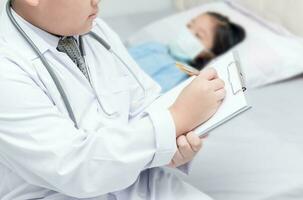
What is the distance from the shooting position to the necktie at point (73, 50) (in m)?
1.01

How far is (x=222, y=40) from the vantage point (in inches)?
78.7

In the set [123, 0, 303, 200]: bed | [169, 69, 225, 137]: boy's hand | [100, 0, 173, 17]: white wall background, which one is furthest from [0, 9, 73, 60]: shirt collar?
[100, 0, 173, 17]: white wall background

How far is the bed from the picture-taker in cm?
115

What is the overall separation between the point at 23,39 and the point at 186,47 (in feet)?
3.70

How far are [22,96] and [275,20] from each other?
1.37m

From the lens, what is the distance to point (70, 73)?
0.99 metres

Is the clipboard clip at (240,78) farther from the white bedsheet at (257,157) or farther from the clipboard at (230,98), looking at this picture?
the white bedsheet at (257,157)

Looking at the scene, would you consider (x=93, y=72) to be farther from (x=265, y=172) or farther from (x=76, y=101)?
(x=265, y=172)

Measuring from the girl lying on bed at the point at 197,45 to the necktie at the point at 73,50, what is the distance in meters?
0.85

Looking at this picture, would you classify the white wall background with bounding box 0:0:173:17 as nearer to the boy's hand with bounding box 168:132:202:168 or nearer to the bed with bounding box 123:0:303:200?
the bed with bounding box 123:0:303:200

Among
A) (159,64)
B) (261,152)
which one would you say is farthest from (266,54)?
(261,152)

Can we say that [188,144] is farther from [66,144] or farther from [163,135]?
[66,144]

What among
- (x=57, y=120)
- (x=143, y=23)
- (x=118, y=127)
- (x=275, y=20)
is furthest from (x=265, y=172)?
(x=143, y=23)

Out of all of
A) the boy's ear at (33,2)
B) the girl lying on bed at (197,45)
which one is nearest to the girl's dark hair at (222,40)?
the girl lying on bed at (197,45)
